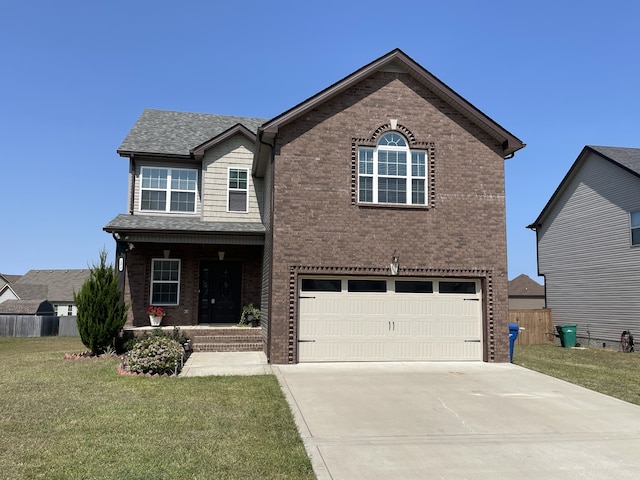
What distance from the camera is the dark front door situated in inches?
698

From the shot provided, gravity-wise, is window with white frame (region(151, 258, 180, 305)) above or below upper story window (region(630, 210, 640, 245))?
below

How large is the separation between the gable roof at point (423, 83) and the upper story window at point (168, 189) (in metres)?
5.42

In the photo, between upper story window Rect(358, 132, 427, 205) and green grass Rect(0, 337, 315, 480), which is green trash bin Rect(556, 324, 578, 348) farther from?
green grass Rect(0, 337, 315, 480)

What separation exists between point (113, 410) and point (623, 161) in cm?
2110

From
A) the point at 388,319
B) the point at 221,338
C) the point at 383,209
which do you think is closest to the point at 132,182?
the point at 221,338

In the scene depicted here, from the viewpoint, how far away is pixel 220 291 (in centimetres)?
1786

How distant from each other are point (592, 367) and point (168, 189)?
1465 centimetres

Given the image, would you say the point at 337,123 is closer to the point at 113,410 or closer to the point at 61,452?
the point at 113,410

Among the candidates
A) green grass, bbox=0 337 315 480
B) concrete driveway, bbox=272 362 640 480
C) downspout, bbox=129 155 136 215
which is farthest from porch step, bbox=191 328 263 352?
downspout, bbox=129 155 136 215

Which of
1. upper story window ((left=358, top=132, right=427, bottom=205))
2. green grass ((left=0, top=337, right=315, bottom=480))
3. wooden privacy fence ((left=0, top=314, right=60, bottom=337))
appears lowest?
wooden privacy fence ((left=0, top=314, right=60, bottom=337))

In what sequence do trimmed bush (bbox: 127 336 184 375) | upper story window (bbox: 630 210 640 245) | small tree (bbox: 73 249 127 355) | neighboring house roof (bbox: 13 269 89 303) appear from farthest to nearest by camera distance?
neighboring house roof (bbox: 13 269 89 303) → upper story window (bbox: 630 210 640 245) → small tree (bbox: 73 249 127 355) → trimmed bush (bbox: 127 336 184 375)

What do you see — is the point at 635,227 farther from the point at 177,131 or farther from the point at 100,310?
the point at 100,310

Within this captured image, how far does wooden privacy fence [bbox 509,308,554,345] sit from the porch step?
42.5 feet

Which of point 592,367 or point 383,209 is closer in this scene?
point 383,209
